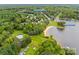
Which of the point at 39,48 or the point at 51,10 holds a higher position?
the point at 51,10

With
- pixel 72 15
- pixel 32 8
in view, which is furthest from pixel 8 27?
pixel 72 15

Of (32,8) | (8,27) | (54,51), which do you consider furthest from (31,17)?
(54,51)

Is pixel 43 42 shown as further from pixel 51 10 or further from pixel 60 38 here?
pixel 51 10
